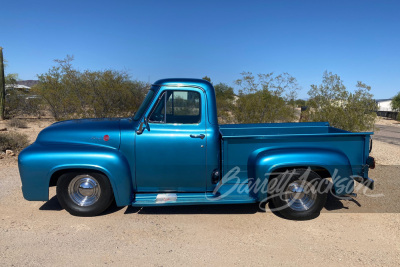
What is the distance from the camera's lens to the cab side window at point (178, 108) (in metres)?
4.03

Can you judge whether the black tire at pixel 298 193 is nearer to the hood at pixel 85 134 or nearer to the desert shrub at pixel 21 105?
the hood at pixel 85 134

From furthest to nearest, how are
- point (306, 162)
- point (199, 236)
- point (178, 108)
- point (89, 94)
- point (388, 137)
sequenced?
point (388, 137)
point (89, 94)
point (178, 108)
point (306, 162)
point (199, 236)

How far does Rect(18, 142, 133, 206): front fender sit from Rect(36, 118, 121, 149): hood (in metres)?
0.15

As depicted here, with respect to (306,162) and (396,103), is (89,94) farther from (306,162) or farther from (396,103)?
(396,103)

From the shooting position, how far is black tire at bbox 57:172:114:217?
3896mm

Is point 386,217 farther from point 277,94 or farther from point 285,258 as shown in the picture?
point 277,94

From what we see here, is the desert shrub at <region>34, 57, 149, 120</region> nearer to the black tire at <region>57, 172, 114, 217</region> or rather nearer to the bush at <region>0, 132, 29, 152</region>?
the bush at <region>0, 132, 29, 152</region>

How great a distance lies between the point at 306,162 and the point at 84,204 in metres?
3.05

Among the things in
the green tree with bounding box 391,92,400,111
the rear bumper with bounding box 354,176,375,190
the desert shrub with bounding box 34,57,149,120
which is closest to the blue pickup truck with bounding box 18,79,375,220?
the rear bumper with bounding box 354,176,375,190

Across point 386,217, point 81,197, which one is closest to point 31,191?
point 81,197

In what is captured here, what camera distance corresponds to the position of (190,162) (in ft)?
13.0

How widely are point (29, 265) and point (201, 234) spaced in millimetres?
1902

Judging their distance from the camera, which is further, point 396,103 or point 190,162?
point 396,103

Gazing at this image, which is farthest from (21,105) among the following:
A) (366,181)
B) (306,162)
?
(366,181)
